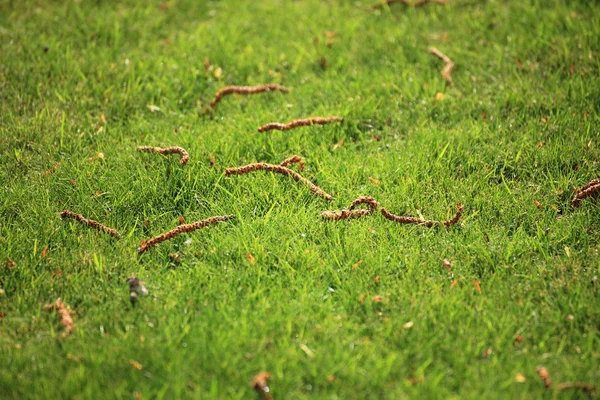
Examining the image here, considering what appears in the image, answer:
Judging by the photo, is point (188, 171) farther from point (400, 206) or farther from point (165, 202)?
point (400, 206)

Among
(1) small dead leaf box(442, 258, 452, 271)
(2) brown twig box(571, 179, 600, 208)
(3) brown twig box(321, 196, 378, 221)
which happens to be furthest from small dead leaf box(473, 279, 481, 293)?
(2) brown twig box(571, 179, 600, 208)

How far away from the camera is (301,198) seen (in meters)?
3.85

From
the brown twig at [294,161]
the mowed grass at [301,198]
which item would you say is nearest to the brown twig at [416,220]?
the mowed grass at [301,198]

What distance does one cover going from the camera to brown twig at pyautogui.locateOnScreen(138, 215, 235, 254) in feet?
11.4

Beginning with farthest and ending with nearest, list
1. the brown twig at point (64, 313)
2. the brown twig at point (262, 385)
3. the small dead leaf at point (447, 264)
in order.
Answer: the small dead leaf at point (447, 264)
the brown twig at point (64, 313)
the brown twig at point (262, 385)

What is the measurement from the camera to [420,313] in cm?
307

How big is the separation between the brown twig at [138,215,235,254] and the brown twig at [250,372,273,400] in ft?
3.56

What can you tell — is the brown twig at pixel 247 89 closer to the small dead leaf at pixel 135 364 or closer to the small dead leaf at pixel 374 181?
the small dead leaf at pixel 374 181

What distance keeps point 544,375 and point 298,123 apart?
233 centimetres

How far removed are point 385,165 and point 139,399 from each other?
2.09 m

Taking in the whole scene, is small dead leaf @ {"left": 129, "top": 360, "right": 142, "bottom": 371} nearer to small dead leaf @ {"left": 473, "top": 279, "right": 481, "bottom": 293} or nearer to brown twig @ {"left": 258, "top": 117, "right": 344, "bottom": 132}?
small dead leaf @ {"left": 473, "top": 279, "right": 481, "bottom": 293}

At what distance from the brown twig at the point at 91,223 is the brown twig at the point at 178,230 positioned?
0.64ft

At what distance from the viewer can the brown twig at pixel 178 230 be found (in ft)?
11.4

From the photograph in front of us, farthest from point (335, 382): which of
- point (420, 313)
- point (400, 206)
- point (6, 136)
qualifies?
point (6, 136)
